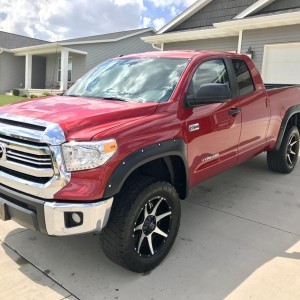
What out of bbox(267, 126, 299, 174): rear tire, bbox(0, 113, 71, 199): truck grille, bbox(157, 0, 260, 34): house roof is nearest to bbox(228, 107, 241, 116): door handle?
bbox(267, 126, 299, 174): rear tire

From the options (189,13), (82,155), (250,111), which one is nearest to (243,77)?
(250,111)

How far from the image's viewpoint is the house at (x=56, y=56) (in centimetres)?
2372

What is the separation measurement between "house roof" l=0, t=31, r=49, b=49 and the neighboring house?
17052 millimetres

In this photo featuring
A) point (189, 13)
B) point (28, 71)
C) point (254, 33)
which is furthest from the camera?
point (28, 71)

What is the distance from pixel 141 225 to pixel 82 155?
33.4 inches

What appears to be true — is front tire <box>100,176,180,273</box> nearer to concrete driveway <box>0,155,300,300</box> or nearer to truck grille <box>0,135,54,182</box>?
concrete driveway <box>0,155,300,300</box>

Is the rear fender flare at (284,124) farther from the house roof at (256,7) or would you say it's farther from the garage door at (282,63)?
the house roof at (256,7)

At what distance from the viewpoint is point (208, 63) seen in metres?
3.90

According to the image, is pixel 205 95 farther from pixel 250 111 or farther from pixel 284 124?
pixel 284 124

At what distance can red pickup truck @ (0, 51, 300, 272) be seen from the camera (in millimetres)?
2514

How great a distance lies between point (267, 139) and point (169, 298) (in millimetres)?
3091

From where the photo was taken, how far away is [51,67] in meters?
27.1

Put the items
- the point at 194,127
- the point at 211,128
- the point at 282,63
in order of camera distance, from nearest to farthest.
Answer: the point at 194,127 < the point at 211,128 < the point at 282,63

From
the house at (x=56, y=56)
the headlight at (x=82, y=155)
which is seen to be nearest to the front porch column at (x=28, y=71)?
the house at (x=56, y=56)
